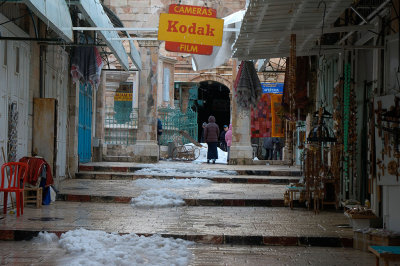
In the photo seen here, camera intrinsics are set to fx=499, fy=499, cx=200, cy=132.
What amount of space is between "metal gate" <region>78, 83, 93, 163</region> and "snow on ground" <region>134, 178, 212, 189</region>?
3.38 metres

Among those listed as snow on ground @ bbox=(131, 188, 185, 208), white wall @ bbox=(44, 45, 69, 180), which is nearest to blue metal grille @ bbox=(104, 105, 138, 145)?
white wall @ bbox=(44, 45, 69, 180)

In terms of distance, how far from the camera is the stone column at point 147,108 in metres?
18.8

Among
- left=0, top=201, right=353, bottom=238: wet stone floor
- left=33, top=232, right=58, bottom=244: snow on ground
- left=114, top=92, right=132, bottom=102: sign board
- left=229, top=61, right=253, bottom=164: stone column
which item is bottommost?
left=33, top=232, right=58, bottom=244: snow on ground

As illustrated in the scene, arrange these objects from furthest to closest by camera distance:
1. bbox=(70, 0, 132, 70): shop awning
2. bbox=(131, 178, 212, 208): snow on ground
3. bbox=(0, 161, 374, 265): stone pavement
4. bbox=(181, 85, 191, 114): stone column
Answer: bbox=(181, 85, 191, 114): stone column < bbox=(131, 178, 212, 208): snow on ground < bbox=(70, 0, 132, 70): shop awning < bbox=(0, 161, 374, 265): stone pavement

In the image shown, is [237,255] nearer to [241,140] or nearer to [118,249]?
[118,249]

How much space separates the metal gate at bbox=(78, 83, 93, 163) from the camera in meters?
15.9

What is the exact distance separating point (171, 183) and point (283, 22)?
21.4ft

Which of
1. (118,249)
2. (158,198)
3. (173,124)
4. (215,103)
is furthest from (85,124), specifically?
(215,103)

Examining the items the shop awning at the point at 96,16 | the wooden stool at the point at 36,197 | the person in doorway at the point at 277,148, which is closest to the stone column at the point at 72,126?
the shop awning at the point at 96,16

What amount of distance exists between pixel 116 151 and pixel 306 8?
1514 centimetres

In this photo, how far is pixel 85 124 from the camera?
1658 centimetres

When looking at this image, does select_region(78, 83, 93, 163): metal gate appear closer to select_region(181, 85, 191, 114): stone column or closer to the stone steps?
the stone steps

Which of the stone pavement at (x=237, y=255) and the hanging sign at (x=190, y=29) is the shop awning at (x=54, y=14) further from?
the stone pavement at (x=237, y=255)

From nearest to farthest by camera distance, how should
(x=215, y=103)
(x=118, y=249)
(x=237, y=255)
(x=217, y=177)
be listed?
(x=118, y=249) < (x=237, y=255) < (x=217, y=177) < (x=215, y=103)
